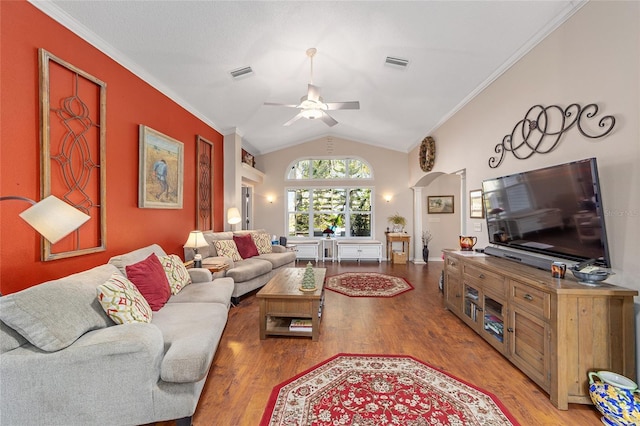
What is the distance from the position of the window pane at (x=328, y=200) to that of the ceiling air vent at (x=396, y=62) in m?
4.38

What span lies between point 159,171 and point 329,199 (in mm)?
4821

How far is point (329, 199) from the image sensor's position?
763 cm

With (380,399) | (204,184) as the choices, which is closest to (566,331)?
(380,399)

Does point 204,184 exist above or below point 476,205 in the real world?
above

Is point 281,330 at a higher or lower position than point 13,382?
lower

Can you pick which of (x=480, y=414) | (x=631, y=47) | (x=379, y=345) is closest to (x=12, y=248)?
(x=379, y=345)

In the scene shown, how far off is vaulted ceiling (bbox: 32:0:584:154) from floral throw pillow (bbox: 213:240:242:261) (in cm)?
219

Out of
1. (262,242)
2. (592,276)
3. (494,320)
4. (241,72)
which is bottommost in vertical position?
(494,320)

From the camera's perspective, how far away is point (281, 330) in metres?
2.77

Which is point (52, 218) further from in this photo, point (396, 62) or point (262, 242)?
point (262, 242)

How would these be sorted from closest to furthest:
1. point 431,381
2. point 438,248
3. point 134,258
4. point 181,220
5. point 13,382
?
point 13,382
point 431,381
point 134,258
point 181,220
point 438,248

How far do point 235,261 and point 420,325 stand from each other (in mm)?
2964

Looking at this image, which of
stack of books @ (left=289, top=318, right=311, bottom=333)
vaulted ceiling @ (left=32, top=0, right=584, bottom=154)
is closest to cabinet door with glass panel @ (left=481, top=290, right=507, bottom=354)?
stack of books @ (left=289, top=318, right=311, bottom=333)

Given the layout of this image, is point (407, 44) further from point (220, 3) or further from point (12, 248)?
point (12, 248)
